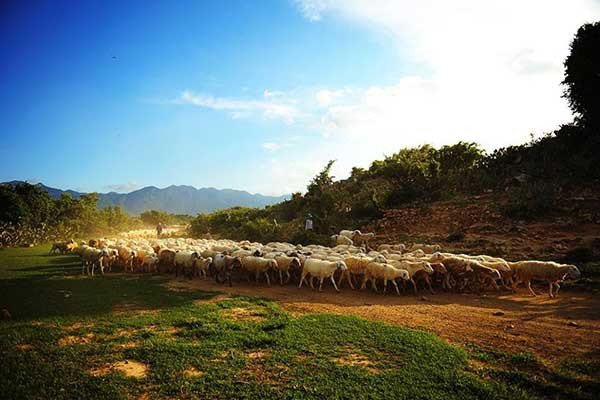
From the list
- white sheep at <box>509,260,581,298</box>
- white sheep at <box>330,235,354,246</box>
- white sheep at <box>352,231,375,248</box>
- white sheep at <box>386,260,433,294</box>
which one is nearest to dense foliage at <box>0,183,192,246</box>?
white sheep at <box>330,235,354,246</box>

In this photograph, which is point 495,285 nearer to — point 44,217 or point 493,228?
point 493,228

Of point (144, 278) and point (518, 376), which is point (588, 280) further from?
point (144, 278)

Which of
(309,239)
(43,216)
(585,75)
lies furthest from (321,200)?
(43,216)

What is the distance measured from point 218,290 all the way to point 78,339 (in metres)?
4.42

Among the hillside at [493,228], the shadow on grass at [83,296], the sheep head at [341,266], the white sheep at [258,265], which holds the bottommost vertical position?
the shadow on grass at [83,296]

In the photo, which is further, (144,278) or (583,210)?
(583,210)

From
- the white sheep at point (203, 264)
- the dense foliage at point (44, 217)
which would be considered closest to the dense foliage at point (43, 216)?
the dense foliage at point (44, 217)

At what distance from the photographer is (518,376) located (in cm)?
478

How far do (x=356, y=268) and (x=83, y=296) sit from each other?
822cm

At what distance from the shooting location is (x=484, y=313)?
7.66 m

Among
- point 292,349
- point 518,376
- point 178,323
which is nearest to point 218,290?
point 178,323

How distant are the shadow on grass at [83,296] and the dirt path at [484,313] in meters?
1.35

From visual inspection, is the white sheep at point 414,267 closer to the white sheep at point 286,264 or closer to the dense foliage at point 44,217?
the white sheep at point 286,264

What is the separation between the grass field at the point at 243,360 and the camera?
180 inches
